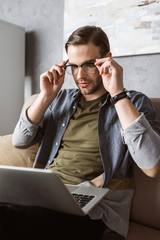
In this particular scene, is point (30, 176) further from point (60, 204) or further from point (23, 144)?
point (23, 144)

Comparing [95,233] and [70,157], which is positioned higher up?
[70,157]

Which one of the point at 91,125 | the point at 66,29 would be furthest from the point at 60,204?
the point at 66,29

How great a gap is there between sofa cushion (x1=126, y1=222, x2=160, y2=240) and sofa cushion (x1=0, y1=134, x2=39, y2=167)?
68 cm

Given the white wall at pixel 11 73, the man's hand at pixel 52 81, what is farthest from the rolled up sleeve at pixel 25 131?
the white wall at pixel 11 73

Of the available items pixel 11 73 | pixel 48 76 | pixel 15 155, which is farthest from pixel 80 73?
pixel 11 73

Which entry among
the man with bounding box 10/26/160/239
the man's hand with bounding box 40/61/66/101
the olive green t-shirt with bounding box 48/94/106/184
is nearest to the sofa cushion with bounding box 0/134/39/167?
the man with bounding box 10/26/160/239

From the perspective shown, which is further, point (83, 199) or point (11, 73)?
point (11, 73)

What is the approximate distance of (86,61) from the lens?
134 centimetres

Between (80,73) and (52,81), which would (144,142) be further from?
(52,81)

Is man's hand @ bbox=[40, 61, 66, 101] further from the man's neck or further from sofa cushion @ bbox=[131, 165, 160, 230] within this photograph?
sofa cushion @ bbox=[131, 165, 160, 230]

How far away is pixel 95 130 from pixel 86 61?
0.33 m

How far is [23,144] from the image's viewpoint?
147cm

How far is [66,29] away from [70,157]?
111 cm

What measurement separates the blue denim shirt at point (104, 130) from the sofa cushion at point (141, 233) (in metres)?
0.22
